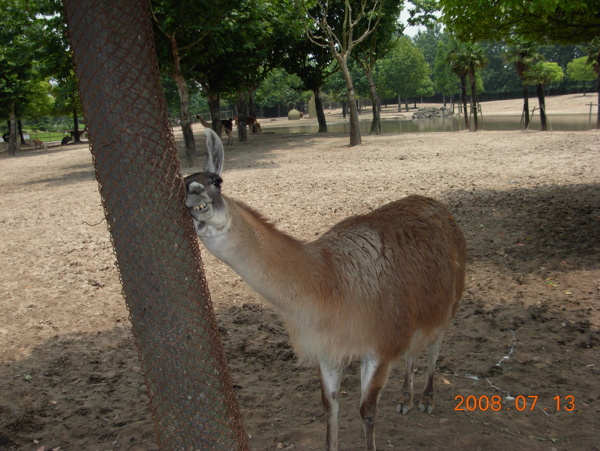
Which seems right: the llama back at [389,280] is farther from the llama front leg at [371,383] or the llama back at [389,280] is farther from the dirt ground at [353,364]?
the dirt ground at [353,364]

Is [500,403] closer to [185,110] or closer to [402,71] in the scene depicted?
[185,110]

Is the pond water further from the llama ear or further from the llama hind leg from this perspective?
the llama ear

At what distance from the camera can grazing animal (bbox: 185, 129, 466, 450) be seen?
8.28ft

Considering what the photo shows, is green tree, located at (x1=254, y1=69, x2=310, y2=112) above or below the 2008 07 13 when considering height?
above

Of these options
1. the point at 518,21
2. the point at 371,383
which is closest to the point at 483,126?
the point at 518,21

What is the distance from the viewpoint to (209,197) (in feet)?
7.97

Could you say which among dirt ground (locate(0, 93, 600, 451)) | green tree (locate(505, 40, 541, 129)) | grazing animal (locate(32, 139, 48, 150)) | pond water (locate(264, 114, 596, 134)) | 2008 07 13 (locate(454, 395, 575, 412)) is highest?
green tree (locate(505, 40, 541, 129))

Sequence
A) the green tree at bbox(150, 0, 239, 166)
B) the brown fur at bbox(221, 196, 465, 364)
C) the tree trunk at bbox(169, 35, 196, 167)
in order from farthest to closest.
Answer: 1. the tree trunk at bbox(169, 35, 196, 167)
2. the green tree at bbox(150, 0, 239, 166)
3. the brown fur at bbox(221, 196, 465, 364)

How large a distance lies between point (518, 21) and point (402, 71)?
59.1 m

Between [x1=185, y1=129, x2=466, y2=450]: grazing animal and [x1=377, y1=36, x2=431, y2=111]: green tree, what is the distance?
63390 mm

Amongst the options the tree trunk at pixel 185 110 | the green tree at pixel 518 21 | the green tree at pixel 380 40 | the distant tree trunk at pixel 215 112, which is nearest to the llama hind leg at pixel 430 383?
the green tree at pixel 518 21

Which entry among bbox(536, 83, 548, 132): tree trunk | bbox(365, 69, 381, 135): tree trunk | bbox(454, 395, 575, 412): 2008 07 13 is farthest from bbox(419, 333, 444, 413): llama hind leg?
bbox(536, 83, 548, 132): tree trunk

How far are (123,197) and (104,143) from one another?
0.29 meters

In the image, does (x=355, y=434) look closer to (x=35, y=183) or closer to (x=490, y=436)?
(x=490, y=436)
